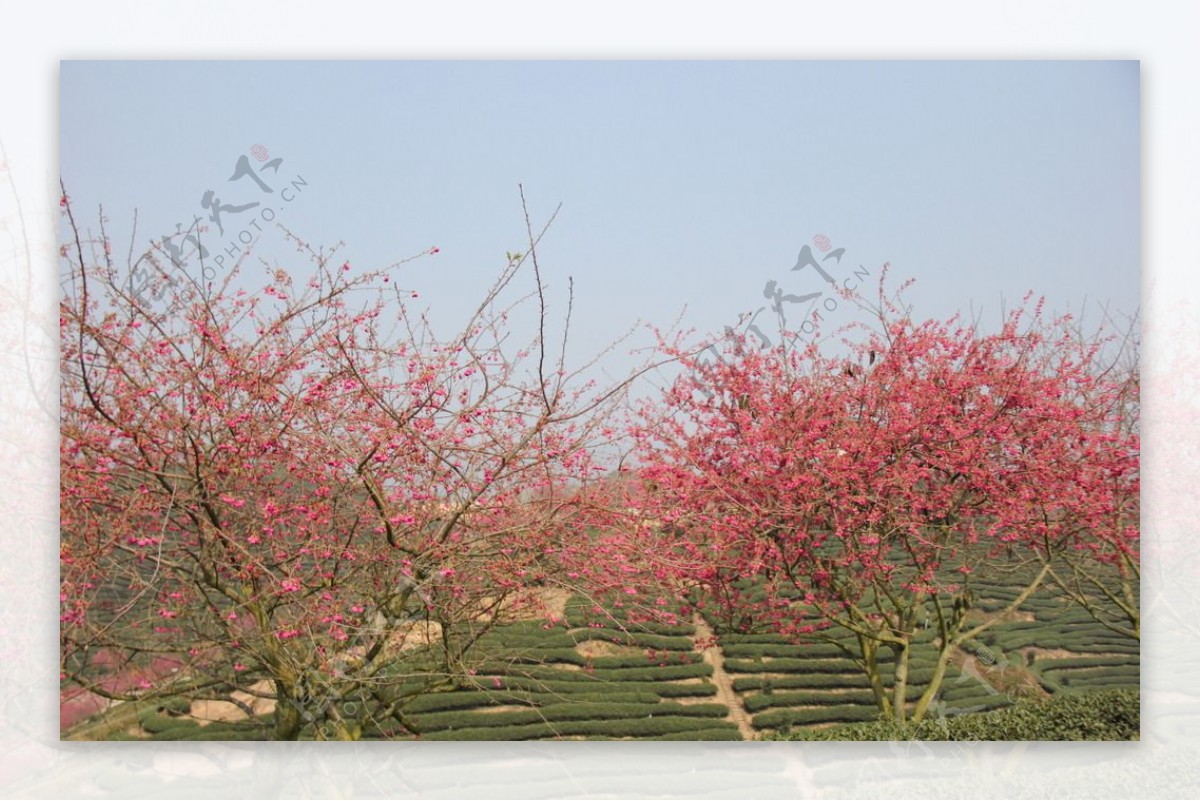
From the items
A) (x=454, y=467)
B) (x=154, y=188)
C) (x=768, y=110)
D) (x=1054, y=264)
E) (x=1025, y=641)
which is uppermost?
(x=768, y=110)

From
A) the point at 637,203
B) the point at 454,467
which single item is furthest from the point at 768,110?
the point at 454,467

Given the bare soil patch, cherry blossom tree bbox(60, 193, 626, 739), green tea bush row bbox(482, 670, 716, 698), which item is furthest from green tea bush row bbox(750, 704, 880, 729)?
cherry blossom tree bbox(60, 193, 626, 739)

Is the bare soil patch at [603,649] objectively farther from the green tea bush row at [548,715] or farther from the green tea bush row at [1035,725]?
the green tea bush row at [1035,725]

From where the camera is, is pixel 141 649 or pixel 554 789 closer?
pixel 141 649

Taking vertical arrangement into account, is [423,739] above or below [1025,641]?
below

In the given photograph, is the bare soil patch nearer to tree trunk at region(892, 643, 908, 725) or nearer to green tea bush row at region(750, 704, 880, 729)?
green tea bush row at region(750, 704, 880, 729)

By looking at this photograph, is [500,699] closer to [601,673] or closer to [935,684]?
[601,673]

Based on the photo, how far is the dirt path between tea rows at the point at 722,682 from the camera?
5.21m

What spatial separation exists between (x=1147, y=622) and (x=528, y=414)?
2840 millimetres

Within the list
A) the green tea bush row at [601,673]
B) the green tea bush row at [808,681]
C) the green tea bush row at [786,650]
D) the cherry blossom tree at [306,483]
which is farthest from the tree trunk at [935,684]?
the cherry blossom tree at [306,483]

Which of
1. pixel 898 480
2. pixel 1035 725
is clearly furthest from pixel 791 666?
pixel 1035 725

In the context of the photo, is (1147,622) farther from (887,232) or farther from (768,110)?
(768,110)

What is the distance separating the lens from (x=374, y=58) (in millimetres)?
5219

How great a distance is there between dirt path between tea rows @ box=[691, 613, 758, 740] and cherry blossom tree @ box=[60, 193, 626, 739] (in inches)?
28.0
